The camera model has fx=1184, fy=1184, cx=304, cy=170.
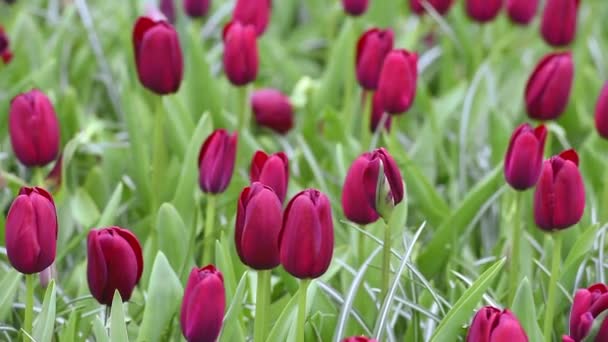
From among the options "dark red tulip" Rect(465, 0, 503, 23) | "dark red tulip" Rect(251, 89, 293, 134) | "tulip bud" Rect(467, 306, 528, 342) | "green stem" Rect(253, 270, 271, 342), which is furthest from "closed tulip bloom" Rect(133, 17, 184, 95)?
"dark red tulip" Rect(465, 0, 503, 23)

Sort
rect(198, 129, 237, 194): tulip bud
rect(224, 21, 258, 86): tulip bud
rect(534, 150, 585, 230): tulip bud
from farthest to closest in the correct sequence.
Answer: rect(224, 21, 258, 86): tulip bud → rect(198, 129, 237, 194): tulip bud → rect(534, 150, 585, 230): tulip bud

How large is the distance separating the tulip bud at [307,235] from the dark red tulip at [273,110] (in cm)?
96

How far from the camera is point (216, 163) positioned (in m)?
1.53

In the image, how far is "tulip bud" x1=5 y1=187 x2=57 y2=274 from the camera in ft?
4.03

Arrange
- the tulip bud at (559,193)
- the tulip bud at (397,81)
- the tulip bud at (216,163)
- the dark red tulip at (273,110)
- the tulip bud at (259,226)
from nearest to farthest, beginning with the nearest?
the tulip bud at (259,226) → the tulip bud at (559,193) → the tulip bud at (216,163) → the tulip bud at (397,81) → the dark red tulip at (273,110)

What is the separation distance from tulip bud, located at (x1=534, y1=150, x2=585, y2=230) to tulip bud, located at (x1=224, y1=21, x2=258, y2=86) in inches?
23.9

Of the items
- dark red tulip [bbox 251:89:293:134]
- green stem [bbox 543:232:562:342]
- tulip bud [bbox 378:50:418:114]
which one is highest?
tulip bud [bbox 378:50:418:114]

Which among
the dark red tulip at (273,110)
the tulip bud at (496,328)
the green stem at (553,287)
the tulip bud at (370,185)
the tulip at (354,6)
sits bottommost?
the green stem at (553,287)

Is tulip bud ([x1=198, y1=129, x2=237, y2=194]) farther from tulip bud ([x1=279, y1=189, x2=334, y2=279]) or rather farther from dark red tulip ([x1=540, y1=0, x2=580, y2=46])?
dark red tulip ([x1=540, y1=0, x2=580, y2=46])

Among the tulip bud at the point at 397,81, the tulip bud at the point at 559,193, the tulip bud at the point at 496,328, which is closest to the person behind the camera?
the tulip bud at the point at 496,328

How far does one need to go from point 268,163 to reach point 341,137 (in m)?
0.71

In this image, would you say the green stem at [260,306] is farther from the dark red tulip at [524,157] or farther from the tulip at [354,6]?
the tulip at [354,6]

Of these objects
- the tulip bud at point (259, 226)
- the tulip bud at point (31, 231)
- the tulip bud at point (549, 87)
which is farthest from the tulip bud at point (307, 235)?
the tulip bud at point (549, 87)

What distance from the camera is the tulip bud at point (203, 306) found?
46.6 inches
